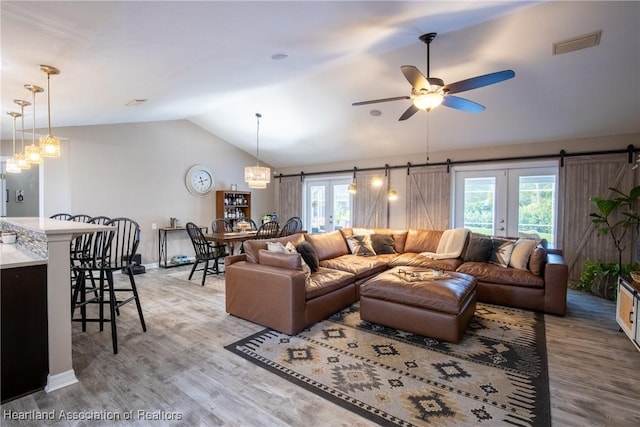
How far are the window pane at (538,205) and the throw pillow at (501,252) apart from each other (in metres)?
1.15

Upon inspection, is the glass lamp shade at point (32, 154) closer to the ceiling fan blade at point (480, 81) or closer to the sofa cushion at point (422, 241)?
the ceiling fan blade at point (480, 81)

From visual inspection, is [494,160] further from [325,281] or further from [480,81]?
[325,281]

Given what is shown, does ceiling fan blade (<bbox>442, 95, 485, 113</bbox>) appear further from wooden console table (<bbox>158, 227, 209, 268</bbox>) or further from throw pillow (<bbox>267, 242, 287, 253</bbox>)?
wooden console table (<bbox>158, 227, 209, 268</bbox>)

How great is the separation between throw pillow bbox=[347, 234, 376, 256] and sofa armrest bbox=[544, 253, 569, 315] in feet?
8.01

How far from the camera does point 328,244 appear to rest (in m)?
5.07

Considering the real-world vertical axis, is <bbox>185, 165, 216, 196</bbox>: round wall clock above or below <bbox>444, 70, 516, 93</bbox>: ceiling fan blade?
below

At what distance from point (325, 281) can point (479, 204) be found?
3.90 metres

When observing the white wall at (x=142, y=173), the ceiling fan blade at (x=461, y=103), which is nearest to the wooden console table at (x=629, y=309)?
the ceiling fan blade at (x=461, y=103)

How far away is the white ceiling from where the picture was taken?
2.17 metres

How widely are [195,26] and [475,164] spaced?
5.28m

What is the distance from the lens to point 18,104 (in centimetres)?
347

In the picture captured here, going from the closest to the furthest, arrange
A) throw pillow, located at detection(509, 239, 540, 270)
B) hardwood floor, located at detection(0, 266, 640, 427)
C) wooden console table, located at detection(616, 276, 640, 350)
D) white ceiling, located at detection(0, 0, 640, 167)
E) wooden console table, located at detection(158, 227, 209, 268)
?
hardwood floor, located at detection(0, 266, 640, 427), white ceiling, located at detection(0, 0, 640, 167), wooden console table, located at detection(616, 276, 640, 350), throw pillow, located at detection(509, 239, 540, 270), wooden console table, located at detection(158, 227, 209, 268)

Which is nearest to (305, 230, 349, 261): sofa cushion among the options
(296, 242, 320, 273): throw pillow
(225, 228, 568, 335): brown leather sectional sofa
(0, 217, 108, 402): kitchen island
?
(225, 228, 568, 335): brown leather sectional sofa

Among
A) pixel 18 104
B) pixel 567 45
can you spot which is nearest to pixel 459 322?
pixel 567 45
